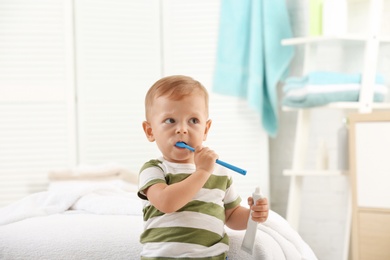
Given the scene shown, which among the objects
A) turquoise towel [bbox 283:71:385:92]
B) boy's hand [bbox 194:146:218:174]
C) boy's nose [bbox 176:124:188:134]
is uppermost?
turquoise towel [bbox 283:71:385:92]

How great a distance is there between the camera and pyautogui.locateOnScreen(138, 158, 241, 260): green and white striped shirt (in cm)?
146

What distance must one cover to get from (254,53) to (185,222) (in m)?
2.34

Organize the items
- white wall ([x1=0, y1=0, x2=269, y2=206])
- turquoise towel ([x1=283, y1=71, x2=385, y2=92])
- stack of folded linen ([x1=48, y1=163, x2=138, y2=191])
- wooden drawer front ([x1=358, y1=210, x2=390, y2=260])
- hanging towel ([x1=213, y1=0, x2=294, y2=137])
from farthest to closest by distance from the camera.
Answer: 1. white wall ([x1=0, y1=0, x2=269, y2=206])
2. hanging towel ([x1=213, y1=0, x2=294, y2=137])
3. stack of folded linen ([x1=48, y1=163, x2=138, y2=191])
4. turquoise towel ([x1=283, y1=71, x2=385, y2=92])
5. wooden drawer front ([x1=358, y1=210, x2=390, y2=260])

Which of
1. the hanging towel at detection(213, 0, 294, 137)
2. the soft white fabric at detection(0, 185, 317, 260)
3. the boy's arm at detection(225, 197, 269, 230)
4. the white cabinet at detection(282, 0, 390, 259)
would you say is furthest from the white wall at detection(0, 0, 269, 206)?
the boy's arm at detection(225, 197, 269, 230)

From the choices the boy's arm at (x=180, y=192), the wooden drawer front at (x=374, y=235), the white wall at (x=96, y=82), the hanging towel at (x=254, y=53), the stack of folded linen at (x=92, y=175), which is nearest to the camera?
the boy's arm at (x=180, y=192)

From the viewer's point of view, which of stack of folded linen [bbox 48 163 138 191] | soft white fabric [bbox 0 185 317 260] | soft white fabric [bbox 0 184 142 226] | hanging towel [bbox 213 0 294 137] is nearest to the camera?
soft white fabric [bbox 0 185 317 260]

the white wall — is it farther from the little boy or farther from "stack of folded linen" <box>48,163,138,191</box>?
the little boy

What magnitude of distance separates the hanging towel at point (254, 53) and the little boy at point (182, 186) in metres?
2.16

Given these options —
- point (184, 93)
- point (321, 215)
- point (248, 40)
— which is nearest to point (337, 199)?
point (321, 215)

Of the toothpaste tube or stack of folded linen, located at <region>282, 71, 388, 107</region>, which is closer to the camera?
the toothpaste tube

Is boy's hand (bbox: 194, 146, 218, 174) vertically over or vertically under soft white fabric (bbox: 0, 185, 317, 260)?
over

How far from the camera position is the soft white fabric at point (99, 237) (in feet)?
5.80

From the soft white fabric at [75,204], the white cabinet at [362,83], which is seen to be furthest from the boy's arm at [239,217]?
the white cabinet at [362,83]

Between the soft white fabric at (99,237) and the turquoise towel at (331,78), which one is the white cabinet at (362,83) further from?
the soft white fabric at (99,237)
